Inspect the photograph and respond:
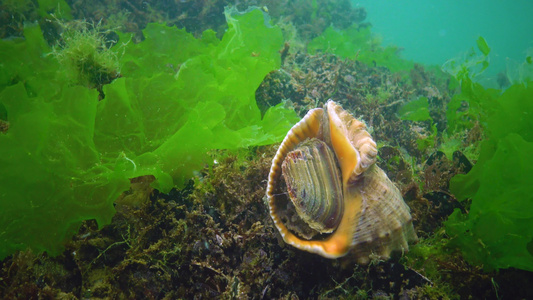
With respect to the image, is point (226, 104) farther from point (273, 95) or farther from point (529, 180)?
point (529, 180)

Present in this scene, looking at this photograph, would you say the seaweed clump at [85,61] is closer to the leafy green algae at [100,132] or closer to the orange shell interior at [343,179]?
the leafy green algae at [100,132]

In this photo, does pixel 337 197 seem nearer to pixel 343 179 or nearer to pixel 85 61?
pixel 343 179

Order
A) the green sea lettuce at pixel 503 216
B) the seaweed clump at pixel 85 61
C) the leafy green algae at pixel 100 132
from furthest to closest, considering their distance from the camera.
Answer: the seaweed clump at pixel 85 61, the green sea lettuce at pixel 503 216, the leafy green algae at pixel 100 132

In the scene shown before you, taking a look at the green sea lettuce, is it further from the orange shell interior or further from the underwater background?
the orange shell interior

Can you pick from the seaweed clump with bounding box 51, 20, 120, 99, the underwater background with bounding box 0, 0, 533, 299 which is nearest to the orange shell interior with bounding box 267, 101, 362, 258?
the underwater background with bounding box 0, 0, 533, 299

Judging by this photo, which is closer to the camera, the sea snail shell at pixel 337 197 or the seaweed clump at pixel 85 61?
the sea snail shell at pixel 337 197

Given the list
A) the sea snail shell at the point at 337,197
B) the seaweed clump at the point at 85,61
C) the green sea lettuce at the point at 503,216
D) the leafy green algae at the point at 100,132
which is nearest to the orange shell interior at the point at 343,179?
the sea snail shell at the point at 337,197
